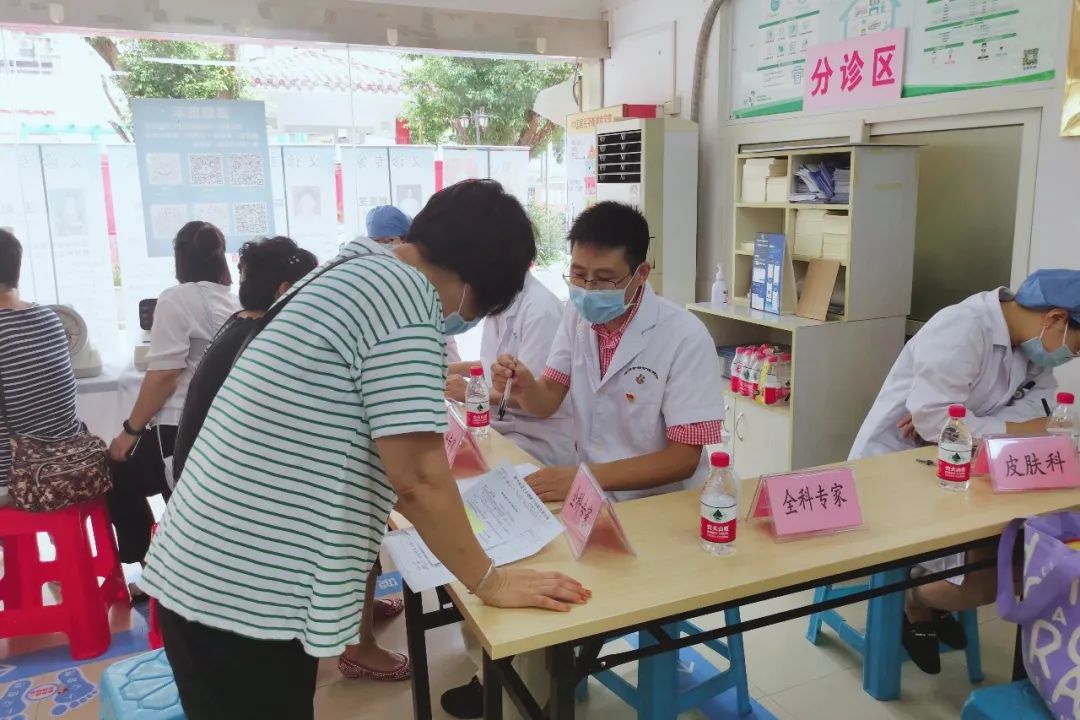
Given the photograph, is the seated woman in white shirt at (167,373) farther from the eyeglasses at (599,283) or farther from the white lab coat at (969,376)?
the white lab coat at (969,376)

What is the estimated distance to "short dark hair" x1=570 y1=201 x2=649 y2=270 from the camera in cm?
199

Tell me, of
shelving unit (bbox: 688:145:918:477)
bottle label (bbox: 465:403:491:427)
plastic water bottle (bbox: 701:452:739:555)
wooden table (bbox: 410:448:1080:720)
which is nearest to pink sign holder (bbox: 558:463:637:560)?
wooden table (bbox: 410:448:1080:720)

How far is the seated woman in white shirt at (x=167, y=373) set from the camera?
2.78 meters

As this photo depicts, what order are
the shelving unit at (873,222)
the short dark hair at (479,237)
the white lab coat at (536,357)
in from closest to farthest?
the short dark hair at (479,237) < the white lab coat at (536,357) < the shelving unit at (873,222)

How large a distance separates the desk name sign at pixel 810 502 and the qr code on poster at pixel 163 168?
3988 mm

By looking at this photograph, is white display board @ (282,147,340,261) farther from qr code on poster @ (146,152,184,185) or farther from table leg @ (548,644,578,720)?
table leg @ (548,644,578,720)

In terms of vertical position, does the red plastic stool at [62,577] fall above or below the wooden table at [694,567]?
below

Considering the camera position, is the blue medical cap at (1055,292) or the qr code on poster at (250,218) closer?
the blue medical cap at (1055,292)

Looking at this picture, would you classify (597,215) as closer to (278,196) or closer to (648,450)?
(648,450)

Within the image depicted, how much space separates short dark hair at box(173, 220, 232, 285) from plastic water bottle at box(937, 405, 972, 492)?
2.39 meters

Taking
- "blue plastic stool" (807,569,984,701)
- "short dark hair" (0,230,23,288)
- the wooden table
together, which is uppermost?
"short dark hair" (0,230,23,288)

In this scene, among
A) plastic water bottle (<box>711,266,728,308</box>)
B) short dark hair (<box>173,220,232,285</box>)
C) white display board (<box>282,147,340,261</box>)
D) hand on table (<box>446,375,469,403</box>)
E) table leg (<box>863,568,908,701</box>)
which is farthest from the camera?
white display board (<box>282,147,340,261</box>)

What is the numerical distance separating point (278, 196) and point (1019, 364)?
398cm

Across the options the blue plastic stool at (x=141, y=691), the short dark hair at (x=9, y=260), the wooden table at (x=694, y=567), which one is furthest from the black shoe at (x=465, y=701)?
the short dark hair at (x=9, y=260)
